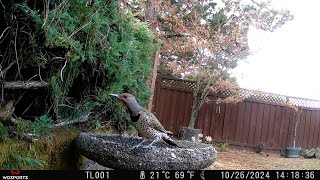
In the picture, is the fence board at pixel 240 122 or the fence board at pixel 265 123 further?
the fence board at pixel 265 123

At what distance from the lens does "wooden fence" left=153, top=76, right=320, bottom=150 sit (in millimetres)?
8289

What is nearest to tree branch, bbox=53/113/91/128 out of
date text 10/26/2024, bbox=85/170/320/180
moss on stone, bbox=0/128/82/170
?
moss on stone, bbox=0/128/82/170

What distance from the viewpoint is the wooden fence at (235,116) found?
8.29m

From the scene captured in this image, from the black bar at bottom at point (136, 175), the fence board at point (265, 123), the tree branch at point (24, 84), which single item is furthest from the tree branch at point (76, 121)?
the fence board at point (265, 123)

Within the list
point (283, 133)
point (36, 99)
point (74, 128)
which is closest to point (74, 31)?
point (36, 99)

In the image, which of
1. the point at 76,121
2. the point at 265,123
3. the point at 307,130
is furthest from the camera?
the point at 307,130

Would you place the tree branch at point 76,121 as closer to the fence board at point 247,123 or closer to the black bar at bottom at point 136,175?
the black bar at bottom at point 136,175

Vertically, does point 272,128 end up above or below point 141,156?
below

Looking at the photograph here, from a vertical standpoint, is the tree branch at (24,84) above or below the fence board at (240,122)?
above

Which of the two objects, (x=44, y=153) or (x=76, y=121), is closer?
(x=44, y=153)

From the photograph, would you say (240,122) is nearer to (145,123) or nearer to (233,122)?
(233,122)

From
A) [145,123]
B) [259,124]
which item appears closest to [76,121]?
[145,123]

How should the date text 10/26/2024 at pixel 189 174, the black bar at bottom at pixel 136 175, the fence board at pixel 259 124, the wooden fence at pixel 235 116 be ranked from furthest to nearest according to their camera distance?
the fence board at pixel 259 124
the wooden fence at pixel 235 116
the date text 10/26/2024 at pixel 189 174
the black bar at bottom at pixel 136 175

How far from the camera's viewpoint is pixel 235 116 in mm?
8383
